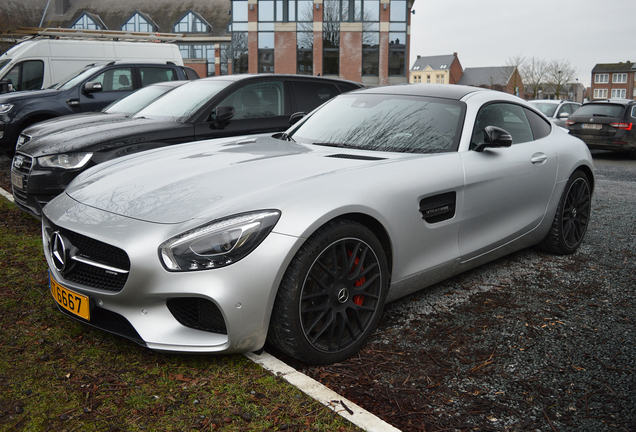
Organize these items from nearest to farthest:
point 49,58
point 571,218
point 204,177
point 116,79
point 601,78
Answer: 1. point 204,177
2. point 571,218
3. point 116,79
4. point 49,58
5. point 601,78

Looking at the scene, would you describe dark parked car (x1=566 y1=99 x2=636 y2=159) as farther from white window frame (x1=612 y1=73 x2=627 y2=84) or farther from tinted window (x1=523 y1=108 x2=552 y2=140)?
white window frame (x1=612 y1=73 x2=627 y2=84)

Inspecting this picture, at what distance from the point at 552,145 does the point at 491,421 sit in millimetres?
2940

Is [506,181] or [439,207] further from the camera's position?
[506,181]

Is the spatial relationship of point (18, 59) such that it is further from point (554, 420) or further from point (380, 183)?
point (554, 420)

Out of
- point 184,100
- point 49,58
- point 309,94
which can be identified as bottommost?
point 184,100

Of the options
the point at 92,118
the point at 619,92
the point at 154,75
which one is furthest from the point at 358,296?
the point at 619,92

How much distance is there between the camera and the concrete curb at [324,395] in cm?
232

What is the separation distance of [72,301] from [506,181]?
2.93m

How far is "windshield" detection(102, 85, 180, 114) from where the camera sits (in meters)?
7.43

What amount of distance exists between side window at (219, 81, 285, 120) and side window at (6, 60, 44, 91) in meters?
7.95

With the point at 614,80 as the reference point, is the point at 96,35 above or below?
below

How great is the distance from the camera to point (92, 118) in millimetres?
6605

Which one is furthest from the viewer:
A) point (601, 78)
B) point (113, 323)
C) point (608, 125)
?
point (601, 78)

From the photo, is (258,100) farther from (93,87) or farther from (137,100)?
(93,87)
